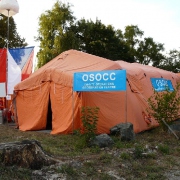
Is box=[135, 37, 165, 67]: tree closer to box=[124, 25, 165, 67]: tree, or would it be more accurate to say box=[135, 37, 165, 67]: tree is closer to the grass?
box=[124, 25, 165, 67]: tree

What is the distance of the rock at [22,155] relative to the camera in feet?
17.2

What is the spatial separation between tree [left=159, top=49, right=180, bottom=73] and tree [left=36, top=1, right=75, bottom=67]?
1983 cm

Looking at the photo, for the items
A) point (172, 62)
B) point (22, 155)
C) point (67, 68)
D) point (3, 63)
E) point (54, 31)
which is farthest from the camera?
point (172, 62)

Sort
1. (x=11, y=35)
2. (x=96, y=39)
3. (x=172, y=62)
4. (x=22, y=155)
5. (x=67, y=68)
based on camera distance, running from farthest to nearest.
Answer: (x=172, y=62) < (x=96, y=39) < (x=11, y=35) < (x=67, y=68) < (x=22, y=155)

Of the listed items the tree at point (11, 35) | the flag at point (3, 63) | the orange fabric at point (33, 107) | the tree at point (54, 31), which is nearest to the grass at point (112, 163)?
the orange fabric at point (33, 107)

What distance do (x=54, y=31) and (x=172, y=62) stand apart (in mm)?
22349

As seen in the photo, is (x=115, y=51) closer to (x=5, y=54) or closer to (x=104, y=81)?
(x=5, y=54)


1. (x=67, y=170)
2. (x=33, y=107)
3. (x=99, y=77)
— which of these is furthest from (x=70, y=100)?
(x=67, y=170)

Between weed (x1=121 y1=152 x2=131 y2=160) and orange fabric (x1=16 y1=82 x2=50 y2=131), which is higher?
orange fabric (x1=16 y1=82 x2=50 y2=131)

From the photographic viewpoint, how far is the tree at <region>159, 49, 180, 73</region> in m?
47.0

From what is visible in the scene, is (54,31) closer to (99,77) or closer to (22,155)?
(99,77)

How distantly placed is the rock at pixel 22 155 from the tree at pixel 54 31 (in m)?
27.0

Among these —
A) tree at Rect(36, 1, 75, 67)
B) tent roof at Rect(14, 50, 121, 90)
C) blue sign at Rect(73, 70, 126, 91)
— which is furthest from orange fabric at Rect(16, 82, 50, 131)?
tree at Rect(36, 1, 75, 67)

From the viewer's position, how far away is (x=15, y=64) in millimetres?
14477
